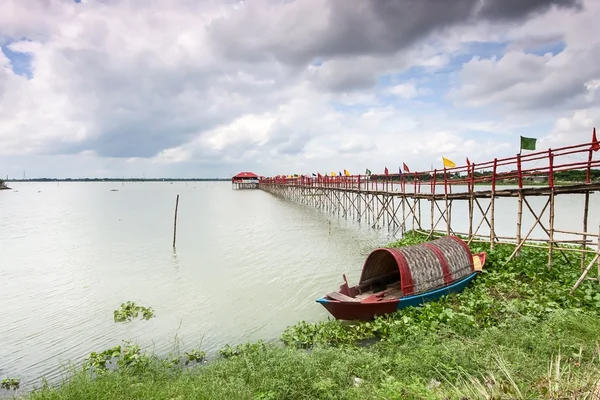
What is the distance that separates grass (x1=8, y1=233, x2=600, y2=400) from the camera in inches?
201

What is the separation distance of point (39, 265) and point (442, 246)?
19430mm

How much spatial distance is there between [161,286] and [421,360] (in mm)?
11375

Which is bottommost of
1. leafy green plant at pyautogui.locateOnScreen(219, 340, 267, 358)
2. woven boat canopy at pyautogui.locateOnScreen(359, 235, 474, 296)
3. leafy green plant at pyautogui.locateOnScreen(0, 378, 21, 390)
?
leafy green plant at pyautogui.locateOnScreen(0, 378, 21, 390)

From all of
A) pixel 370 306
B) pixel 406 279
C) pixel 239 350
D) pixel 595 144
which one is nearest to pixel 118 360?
pixel 239 350

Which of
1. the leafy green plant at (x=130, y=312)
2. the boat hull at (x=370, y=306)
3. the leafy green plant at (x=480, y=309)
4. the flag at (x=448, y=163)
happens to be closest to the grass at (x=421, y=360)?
the leafy green plant at (x=480, y=309)

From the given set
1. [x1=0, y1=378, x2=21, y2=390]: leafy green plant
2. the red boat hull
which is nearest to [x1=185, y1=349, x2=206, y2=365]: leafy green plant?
the red boat hull

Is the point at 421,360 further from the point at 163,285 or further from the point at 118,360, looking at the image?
the point at 163,285

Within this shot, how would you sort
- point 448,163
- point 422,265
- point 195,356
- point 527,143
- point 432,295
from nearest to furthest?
point 195,356
point 432,295
point 422,265
point 527,143
point 448,163

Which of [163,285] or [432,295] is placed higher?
[432,295]

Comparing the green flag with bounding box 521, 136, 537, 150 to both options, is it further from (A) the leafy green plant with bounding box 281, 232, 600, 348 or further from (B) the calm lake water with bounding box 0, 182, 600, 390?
(B) the calm lake water with bounding box 0, 182, 600, 390

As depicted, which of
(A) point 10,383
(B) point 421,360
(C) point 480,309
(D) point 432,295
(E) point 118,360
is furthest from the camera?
(D) point 432,295

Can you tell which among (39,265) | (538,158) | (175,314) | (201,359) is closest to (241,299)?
(175,314)

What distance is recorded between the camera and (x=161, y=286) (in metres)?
14.6

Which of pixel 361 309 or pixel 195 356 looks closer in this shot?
pixel 195 356
